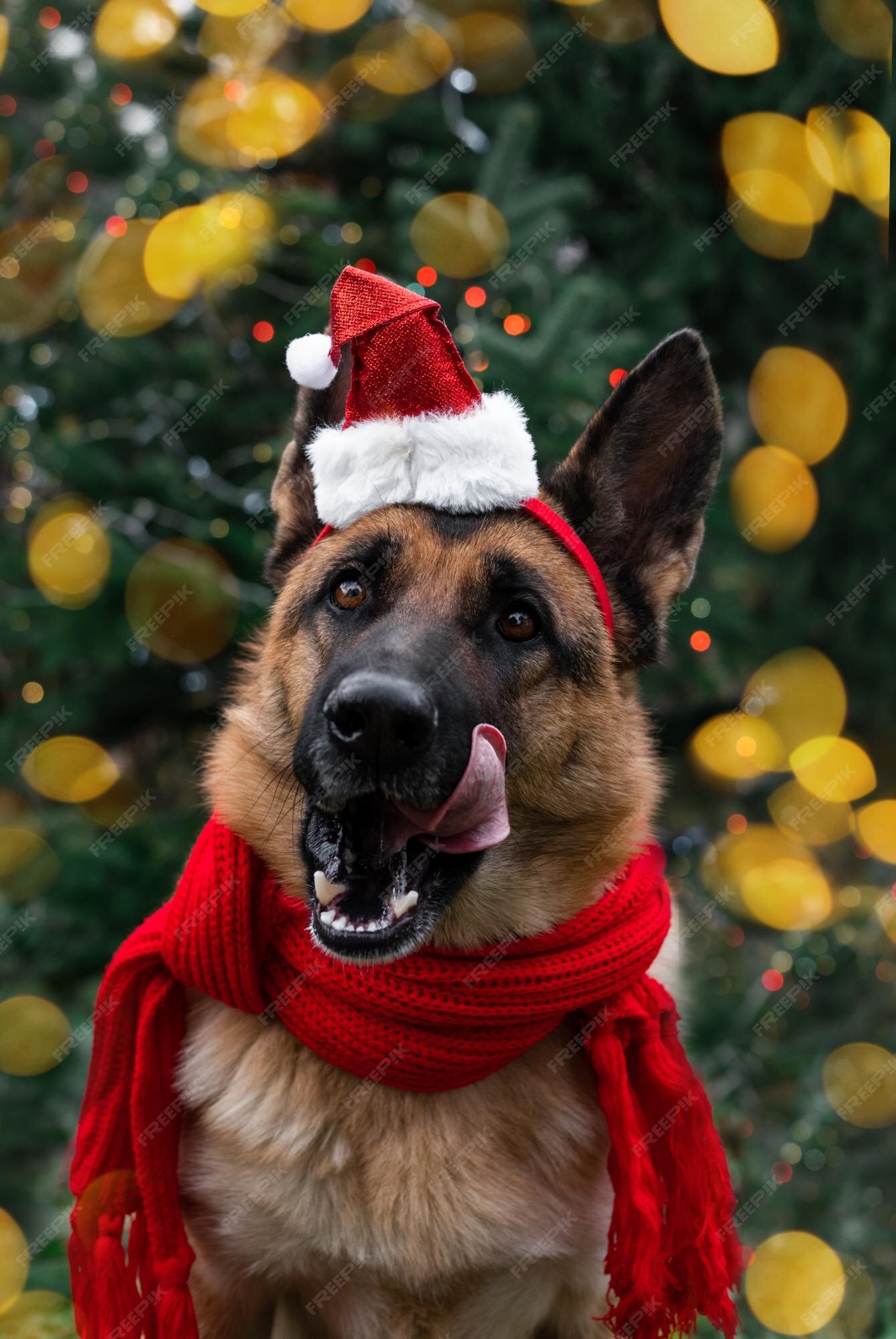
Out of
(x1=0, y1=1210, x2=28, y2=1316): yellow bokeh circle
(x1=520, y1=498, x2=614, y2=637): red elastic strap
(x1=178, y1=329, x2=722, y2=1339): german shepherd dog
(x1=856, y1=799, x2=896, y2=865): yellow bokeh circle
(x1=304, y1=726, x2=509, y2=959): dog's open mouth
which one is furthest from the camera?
(x1=856, y1=799, x2=896, y2=865): yellow bokeh circle

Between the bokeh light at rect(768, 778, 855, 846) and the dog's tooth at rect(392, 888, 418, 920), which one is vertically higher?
→ the dog's tooth at rect(392, 888, 418, 920)

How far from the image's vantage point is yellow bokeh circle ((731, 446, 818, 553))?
3844mm

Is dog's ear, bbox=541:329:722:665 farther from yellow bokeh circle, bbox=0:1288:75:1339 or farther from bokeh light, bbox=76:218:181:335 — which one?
yellow bokeh circle, bbox=0:1288:75:1339

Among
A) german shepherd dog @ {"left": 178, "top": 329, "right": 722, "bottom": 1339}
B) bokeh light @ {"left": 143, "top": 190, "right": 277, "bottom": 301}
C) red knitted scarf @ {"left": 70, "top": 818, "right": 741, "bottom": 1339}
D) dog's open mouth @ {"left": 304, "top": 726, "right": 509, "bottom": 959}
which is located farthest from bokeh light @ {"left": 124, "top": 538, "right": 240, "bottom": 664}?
dog's open mouth @ {"left": 304, "top": 726, "right": 509, "bottom": 959}

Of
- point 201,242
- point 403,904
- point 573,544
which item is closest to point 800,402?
point 201,242

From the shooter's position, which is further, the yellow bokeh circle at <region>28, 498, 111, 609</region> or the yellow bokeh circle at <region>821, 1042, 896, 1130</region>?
the yellow bokeh circle at <region>821, 1042, 896, 1130</region>

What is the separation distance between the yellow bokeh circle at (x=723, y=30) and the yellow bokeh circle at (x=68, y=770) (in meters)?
3.11

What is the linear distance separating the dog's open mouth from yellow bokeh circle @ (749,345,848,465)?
8.92 feet

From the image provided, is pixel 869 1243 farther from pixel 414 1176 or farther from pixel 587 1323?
pixel 414 1176

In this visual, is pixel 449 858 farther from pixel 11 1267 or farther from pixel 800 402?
pixel 800 402

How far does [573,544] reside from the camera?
6.75ft

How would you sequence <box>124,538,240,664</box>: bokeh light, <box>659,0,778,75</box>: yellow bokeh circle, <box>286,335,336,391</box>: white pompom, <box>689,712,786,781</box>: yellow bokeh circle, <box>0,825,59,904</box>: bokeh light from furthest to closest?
1. <box>689,712,786,781</box>: yellow bokeh circle
2. <box>659,0,778,75</box>: yellow bokeh circle
3. <box>0,825,59,904</box>: bokeh light
4. <box>124,538,240,664</box>: bokeh light
5. <box>286,335,336,391</box>: white pompom

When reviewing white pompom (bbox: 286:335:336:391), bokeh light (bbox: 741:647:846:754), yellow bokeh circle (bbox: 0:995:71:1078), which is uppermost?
white pompom (bbox: 286:335:336:391)

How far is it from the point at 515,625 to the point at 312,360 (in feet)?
1.99
